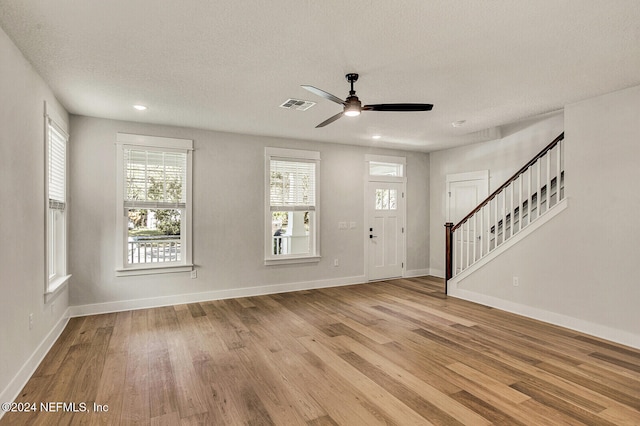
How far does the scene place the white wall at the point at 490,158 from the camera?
5332mm

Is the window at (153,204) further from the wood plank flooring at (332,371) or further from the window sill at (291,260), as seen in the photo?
the window sill at (291,260)

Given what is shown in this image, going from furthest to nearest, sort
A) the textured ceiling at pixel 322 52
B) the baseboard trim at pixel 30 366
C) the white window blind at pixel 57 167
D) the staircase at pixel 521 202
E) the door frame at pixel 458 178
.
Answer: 1. the door frame at pixel 458 178
2. the staircase at pixel 521 202
3. the white window blind at pixel 57 167
4. the baseboard trim at pixel 30 366
5. the textured ceiling at pixel 322 52

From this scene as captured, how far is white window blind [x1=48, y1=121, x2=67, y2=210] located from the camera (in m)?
3.80

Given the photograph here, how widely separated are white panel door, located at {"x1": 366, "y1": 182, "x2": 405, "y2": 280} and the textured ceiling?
2.71 meters

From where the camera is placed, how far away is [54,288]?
12.0ft

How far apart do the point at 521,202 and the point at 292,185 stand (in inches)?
140

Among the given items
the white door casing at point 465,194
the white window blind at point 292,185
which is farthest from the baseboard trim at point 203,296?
the white door casing at point 465,194

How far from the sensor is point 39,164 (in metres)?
3.28

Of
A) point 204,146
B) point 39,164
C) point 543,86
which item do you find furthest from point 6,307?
point 543,86

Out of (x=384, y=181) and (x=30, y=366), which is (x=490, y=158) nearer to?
(x=384, y=181)

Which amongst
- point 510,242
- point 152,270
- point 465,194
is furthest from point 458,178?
point 152,270

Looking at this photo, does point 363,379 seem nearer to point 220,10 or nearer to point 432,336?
point 432,336

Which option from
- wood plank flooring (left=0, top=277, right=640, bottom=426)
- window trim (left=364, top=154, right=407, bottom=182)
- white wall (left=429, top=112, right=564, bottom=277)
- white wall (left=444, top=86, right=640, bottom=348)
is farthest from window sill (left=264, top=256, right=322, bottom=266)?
white wall (left=444, top=86, right=640, bottom=348)

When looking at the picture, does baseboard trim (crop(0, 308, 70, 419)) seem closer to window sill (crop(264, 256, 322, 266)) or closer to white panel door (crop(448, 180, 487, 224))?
window sill (crop(264, 256, 322, 266))
